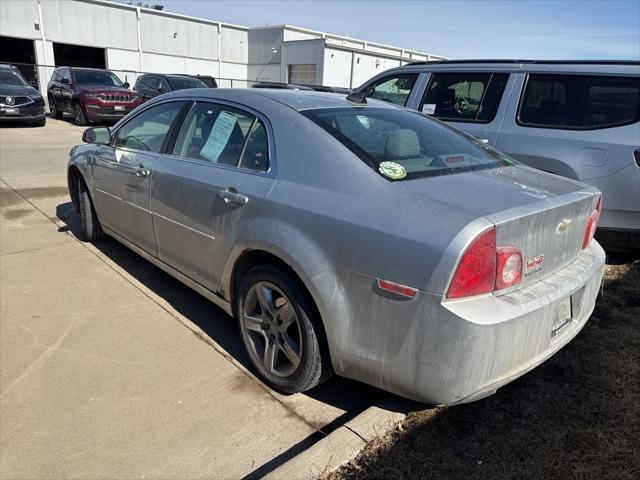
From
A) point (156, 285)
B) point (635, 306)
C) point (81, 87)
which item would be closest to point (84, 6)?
point (81, 87)

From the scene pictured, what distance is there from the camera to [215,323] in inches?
145

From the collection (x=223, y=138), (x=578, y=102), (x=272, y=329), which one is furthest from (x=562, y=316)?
(x=578, y=102)

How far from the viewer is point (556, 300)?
7.61ft

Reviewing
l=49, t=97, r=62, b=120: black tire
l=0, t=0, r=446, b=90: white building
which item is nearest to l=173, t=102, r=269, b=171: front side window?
l=49, t=97, r=62, b=120: black tire

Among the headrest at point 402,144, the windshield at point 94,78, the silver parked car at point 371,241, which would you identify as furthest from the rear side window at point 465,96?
the windshield at point 94,78

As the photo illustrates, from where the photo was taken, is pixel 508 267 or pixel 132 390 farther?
pixel 132 390

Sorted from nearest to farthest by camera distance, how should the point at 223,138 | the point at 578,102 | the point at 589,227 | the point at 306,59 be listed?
the point at 589,227 → the point at 223,138 → the point at 578,102 → the point at 306,59

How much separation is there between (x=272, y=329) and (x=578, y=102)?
12.3 ft

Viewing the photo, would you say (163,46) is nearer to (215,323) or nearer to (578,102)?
(578,102)

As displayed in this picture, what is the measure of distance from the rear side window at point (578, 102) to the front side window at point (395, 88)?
4.70 feet

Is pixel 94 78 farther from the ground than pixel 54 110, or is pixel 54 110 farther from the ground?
pixel 94 78

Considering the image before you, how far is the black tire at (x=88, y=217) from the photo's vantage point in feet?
16.6

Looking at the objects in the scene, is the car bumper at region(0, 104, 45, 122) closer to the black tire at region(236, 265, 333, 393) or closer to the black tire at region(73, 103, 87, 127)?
the black tire at region(73, 103, 87, 127)

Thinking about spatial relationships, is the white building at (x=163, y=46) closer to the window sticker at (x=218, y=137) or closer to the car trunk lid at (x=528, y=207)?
the window sticker at (x=218, y=137)
